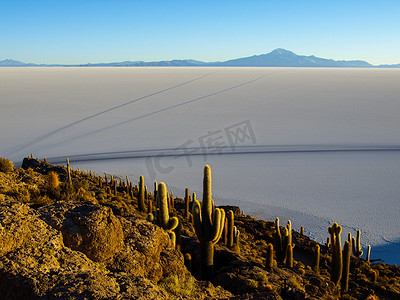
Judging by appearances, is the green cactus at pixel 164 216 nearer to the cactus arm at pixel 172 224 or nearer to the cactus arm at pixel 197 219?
the cactus arm at pixel 172 224

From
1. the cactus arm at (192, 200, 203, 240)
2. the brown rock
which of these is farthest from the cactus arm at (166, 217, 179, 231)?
the brown rock

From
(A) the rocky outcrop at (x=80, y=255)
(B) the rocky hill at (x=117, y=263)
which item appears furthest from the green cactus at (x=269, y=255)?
(A) the rocky outcrop at (x=80, y=255)

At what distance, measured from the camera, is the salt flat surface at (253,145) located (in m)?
19.2

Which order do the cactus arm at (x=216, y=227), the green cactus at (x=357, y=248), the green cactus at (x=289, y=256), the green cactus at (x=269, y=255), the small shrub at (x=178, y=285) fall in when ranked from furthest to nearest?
1. the green cactus at (x=357, y=248)
2. the green cactus at (x=289, y=256)
3. the green cactus at (x=269, y=255)
4. the cactus arm at (x=216, y=227)
5. the small shrub at (x=178, y=285)

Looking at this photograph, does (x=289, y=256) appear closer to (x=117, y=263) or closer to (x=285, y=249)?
(x=285, y=249)

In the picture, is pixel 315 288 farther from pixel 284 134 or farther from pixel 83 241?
pixel 284 134

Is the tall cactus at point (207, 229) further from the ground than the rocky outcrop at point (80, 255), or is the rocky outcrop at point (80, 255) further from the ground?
the rocky outcrop at point (80, 255)

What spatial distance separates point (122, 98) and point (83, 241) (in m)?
65.0

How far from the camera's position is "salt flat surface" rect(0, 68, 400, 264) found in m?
19.2

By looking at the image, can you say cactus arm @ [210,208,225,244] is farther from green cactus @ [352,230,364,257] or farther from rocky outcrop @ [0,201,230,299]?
green cactus @ [352,230,364,257]

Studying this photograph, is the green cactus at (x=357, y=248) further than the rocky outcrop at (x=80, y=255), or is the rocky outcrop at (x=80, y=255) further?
the green cactus at (x=357, y=248)

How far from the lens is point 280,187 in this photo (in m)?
22.7

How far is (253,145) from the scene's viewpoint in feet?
113

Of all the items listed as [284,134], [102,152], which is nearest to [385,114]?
[284,134]
